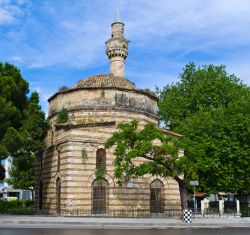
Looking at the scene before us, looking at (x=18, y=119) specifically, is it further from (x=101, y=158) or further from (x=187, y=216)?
(x=187, y=216)

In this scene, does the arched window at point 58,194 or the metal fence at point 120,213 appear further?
the arched window at point 58,194

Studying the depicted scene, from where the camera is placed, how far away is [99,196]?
29906 millimetres

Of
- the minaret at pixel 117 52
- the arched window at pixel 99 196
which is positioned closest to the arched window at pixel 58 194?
the arched window at pixel 99 196

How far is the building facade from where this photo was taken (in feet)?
96.0

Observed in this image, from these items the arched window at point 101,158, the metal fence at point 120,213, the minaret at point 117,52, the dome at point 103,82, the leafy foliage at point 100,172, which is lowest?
the metal fence at point 120,213

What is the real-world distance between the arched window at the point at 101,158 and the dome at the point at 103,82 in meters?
6.74

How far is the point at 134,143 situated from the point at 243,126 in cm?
1574

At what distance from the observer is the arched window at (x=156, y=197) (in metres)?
32.2

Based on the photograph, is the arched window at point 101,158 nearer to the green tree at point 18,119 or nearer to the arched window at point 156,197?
the arched window at point 156,197

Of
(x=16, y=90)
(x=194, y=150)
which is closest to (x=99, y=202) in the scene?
(x=194, y=150)

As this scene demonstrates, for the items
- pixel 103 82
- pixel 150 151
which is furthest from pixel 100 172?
pixel 103 82

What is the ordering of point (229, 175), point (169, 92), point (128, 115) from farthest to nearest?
point (169, 92)
point (229, 175)
point (128, 115)

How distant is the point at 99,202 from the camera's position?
29844 mm

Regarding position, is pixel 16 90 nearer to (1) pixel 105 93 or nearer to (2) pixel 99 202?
(1) pixel 105 93
